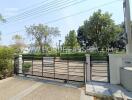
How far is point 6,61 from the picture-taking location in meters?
15.9

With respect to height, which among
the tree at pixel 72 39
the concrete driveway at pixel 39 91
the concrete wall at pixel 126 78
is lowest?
the concrete driveway at pixel 39 91

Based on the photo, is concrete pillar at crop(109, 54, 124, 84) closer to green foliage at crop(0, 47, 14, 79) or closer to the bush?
the bush

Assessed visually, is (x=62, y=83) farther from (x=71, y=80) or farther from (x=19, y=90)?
→ (x=19, y=90)

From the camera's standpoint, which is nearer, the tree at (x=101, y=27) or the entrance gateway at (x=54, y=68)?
the entrance gateway at (x=54, y=68)

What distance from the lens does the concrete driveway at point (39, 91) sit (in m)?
9.51

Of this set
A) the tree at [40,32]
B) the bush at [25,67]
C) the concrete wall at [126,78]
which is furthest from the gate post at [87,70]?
the tree at [40,32]

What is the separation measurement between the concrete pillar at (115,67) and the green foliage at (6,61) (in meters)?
7.77

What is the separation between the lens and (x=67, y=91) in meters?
10.3

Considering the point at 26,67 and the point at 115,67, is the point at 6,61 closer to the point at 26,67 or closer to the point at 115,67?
the point at 26,67

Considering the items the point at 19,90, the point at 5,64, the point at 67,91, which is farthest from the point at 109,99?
the point at 5,64

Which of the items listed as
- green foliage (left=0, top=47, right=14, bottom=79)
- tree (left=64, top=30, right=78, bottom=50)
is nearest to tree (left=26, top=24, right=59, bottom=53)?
tree (left=64, top=30, right=78, bottom=50)

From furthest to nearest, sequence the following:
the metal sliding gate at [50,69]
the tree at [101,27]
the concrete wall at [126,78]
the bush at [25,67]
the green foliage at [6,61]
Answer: the tree at [101,27] → the green foliage at [6,61] → the bush at [25,67] → the metal sliding gate at [50,69] → the concrete wall at [126,78]

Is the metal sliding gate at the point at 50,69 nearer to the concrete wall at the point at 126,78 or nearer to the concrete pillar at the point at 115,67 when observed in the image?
the concrete pillar at the point at 115,67

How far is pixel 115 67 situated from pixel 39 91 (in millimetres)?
3790
